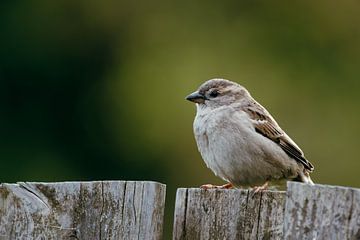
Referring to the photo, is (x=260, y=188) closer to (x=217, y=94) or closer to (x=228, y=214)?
(x=228, y=214)

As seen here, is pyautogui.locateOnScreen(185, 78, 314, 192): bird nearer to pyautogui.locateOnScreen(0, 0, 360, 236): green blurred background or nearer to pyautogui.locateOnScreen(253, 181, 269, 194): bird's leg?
pyautogui.locateOnScreen(253, 181, 269, 194): bird's leg

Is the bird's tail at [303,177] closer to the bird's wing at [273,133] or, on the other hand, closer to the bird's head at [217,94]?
the bird's wing at [273,133]

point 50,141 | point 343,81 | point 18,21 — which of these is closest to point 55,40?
point 18,21

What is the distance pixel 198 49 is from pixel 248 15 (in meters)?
1.51

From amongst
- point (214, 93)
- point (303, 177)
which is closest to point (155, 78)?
point (214, 93)

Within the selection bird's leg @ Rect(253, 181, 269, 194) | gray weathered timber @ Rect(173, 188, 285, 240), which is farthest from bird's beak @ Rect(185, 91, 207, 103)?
gray weathered timber @ Rect(173, 188, 285, 240)

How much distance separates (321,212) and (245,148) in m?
2.76

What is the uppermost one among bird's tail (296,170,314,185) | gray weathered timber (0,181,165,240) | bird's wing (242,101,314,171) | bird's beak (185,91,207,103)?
bird's beak (185,91,207,103)

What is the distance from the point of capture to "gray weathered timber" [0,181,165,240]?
14.9 ft

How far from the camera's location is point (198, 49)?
58.2 ft

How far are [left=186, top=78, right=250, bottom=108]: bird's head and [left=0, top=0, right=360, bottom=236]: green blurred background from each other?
7.00 meters

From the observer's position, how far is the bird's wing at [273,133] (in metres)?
7.14

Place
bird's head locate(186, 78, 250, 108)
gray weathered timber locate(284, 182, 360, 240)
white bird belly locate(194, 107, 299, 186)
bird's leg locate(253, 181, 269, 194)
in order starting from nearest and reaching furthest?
1. gray weathered timber locate(284, 182, 360, 240)
2. bird's leg locate(253, 181, 269, 194)
3. white bird belly locate(194, 107, 299, 186)
4. bird's head locate(186, 78, 250, 108)

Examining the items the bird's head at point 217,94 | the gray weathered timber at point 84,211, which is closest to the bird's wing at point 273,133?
the bird's head at point 217,94
